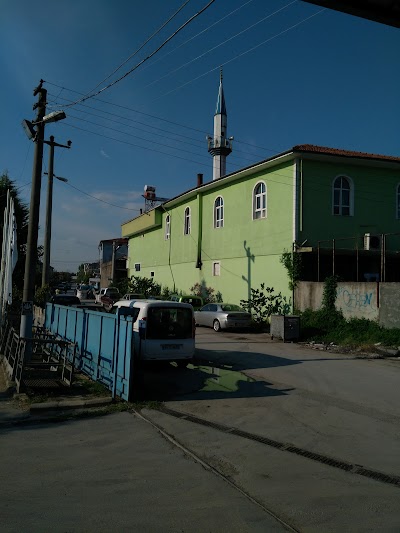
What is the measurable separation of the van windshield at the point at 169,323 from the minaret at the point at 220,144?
106ft

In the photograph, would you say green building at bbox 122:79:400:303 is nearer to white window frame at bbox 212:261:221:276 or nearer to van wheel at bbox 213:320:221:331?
white window frame at bbox 212:261:221:276

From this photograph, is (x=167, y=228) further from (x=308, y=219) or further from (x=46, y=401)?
(x=46, y=401)

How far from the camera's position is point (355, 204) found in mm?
22922

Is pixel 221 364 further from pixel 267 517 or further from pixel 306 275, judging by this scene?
pixel 306 275

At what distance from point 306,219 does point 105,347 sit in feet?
49.5

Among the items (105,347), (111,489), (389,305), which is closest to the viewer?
(111,489)

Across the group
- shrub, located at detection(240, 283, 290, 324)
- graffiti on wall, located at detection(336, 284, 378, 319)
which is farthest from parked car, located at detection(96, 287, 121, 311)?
graffiti on wall, located at detection(336, 284, 378, 319)

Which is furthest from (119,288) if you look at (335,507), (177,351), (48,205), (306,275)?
(335,507)

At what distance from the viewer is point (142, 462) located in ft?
17.0

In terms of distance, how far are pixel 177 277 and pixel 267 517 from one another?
31.0 meters

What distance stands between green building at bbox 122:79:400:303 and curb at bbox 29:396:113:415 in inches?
538

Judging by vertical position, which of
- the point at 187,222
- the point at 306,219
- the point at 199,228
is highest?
the point at 187,222

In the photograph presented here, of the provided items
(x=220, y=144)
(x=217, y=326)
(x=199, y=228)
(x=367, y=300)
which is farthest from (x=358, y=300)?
(x=220, y=144)

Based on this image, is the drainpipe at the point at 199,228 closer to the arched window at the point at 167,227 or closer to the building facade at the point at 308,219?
the building facade at the point at 308,219
